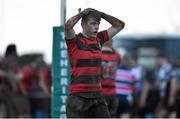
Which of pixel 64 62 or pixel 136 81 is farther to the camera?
pixel 136 81

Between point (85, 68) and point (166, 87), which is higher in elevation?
point (85, 68)

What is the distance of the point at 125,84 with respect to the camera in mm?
18562

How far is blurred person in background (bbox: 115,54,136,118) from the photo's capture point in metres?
18.4

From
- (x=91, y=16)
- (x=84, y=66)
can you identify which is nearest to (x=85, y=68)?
(x=84, y=66)

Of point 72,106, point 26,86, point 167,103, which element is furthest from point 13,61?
point 72,106

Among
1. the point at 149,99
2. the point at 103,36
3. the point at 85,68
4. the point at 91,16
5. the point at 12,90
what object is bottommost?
the point at 149,99

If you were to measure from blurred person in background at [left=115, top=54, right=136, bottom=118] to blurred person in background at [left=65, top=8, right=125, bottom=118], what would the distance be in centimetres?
755

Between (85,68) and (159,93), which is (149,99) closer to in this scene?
(159,93)

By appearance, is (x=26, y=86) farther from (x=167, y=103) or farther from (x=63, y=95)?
(x=63, y=95)

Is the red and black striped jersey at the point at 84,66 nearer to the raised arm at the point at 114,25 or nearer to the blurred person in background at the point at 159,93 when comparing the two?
the raised arm at the point at 114,25

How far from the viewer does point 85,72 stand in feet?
34.3

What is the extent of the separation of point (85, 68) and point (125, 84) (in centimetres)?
815

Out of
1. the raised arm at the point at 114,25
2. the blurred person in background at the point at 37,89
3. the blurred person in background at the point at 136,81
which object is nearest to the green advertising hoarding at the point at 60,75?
the raised arm at the point at 114,25

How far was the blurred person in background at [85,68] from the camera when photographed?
34.3 feet
